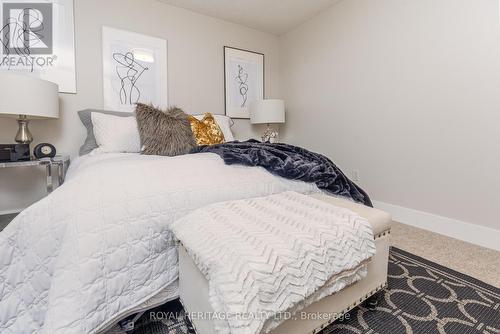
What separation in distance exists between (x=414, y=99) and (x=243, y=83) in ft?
6.63

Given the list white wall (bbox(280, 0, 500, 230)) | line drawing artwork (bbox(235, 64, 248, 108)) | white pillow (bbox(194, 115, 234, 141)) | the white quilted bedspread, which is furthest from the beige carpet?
line drawing artwork (bbox(235, 64, 248, 108))

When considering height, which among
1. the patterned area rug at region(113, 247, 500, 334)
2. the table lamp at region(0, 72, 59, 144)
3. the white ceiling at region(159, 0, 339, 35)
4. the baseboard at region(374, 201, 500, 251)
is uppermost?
the white ceiling at region(159, 0, 339, 35)

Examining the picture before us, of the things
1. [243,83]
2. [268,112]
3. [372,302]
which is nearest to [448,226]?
[372,302]

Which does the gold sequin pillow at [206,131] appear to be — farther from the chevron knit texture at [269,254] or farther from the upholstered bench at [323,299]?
the upholstered bench at [323,299]

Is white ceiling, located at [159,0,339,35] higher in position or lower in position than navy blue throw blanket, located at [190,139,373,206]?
higher

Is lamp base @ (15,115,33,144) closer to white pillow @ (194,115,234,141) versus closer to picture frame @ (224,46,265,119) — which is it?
white pillow @ (194,115,234,141)

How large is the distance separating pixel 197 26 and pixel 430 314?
333 cm

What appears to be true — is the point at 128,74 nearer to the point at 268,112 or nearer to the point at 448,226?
the point at 268,112

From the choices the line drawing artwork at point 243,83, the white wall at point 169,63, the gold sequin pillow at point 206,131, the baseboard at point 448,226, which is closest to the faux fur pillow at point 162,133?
the gold sequin pillow at point 206,131

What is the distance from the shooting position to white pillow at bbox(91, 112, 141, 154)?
2053mm

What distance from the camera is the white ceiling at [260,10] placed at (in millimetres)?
2770

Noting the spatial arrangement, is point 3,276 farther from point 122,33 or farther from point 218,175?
point 122,33

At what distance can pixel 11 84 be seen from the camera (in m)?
1.76

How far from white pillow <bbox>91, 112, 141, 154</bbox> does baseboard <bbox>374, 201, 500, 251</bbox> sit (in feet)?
8.03
